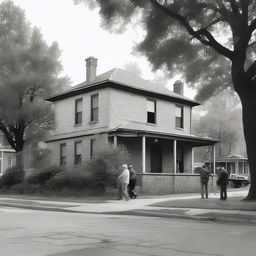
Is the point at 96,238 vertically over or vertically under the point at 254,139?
under

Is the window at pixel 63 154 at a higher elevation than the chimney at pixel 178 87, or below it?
below

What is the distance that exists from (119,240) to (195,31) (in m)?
13.3

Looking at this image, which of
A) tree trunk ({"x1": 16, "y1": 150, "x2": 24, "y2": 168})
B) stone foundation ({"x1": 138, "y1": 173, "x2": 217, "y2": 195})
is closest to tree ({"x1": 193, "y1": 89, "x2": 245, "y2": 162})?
stone foundation ({"x1": 138, "y1": 173, "x2": 217, "y2": 195})

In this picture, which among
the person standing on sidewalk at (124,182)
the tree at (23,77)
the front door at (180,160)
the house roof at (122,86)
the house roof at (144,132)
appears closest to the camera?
the person standing on sidewalk at (124,182)

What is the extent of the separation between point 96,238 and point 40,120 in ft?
97.7

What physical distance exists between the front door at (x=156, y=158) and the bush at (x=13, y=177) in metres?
9.07

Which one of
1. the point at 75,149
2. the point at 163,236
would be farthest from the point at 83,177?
the point at 163,236

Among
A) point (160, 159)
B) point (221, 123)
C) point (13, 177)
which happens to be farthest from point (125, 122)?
point (221, 123)

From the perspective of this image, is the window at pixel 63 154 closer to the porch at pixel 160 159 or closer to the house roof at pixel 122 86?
the house roof at pixel 122 86

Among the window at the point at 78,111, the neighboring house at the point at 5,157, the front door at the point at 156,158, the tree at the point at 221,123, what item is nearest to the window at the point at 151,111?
the front door at the point at 156,158

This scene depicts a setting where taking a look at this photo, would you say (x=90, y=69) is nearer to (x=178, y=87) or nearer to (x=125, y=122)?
(x=125, y=122)

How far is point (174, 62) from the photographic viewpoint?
915 inches

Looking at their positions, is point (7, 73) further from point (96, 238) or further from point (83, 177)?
point (96, 238)

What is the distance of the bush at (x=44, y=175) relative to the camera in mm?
29719
